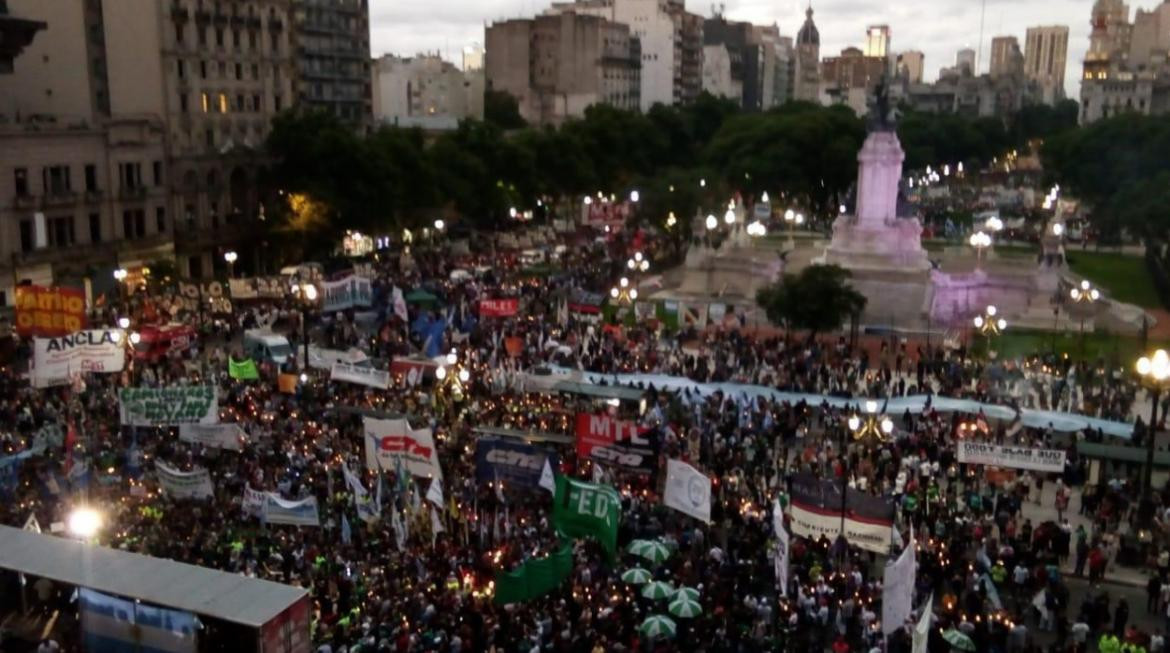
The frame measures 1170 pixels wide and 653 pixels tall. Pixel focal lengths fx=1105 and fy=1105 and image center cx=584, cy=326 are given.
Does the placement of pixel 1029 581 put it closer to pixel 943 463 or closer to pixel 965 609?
pixel 965 609

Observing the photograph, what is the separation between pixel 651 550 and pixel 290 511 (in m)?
6.95

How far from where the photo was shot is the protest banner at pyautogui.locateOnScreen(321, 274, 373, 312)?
3928 cm

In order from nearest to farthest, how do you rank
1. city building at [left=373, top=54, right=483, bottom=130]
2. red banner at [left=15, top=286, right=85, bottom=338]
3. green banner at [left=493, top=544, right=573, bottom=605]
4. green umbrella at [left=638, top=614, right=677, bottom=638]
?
1. green umbrella at [left=638, top=614, right=677, bottom=638]
2. green banner at [left=493, top=544, right=573, bottom=605]
3. red banner at [left=15, top=286, right=85, bottom=338]
4. city building at [left=373, top=54, right=483, bottom=130]

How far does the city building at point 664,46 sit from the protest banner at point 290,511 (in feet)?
432

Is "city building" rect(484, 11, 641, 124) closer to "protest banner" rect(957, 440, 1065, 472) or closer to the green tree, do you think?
the green tree

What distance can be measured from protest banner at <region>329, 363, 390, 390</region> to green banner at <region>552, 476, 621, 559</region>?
1144 cm

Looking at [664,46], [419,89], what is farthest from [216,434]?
[664,46]

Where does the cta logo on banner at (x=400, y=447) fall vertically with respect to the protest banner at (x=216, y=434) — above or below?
above

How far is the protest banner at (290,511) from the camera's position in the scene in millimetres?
20938

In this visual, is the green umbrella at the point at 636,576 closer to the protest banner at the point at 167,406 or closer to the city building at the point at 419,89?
the protest banner at the point at 167,406

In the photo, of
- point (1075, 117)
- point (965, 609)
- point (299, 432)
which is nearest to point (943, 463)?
point (965, 609)

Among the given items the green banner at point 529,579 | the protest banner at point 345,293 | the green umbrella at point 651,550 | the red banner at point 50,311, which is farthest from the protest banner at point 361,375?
the green banner at point 529,579

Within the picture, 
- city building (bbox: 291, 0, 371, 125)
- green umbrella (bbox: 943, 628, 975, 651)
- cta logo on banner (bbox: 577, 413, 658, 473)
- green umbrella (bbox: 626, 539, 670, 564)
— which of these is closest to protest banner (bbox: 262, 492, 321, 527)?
cta logo on banner (bbox: 577, 413, 658, 473)

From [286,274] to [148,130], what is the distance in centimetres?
1273
